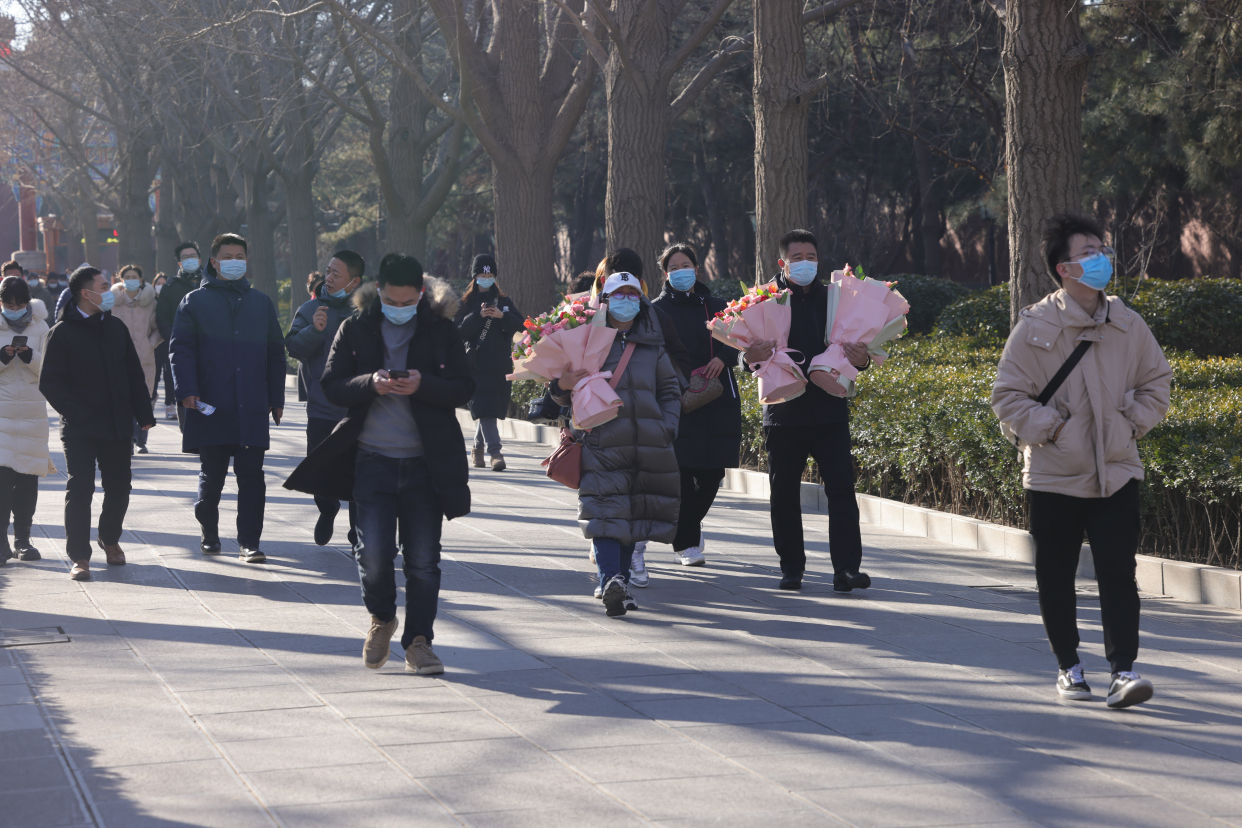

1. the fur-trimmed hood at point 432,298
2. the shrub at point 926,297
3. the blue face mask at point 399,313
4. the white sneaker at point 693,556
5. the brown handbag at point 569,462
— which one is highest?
the shrub at point 926,297

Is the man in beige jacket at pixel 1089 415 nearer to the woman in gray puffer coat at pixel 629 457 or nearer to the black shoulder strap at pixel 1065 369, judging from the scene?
the black shoulder strap at pixel 1065 369

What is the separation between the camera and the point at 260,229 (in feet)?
109

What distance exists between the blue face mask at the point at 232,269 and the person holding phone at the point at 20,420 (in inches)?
47.6

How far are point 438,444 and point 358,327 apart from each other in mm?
604

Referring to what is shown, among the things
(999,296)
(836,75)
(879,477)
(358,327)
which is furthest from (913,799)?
(836,75)

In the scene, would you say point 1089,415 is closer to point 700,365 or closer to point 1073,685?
point 1073,685

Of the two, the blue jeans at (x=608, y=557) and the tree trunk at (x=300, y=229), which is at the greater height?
the tree trunk at (x=300, y=229)

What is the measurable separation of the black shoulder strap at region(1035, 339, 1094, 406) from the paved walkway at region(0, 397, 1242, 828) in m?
1.19

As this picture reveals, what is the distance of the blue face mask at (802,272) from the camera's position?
8.44m

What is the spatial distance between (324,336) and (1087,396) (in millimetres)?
5415

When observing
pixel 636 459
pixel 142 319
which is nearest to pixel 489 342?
pixel 142 319

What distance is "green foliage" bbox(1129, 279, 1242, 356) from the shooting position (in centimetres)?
1983

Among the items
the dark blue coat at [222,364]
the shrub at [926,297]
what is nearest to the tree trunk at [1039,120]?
the dark blue coat at [222,364]

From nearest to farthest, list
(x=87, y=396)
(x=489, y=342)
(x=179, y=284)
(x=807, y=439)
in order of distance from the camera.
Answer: (x=807, y=439) < (x=87, y=396) < (x=489, y=342) < (x=179, y=284)
